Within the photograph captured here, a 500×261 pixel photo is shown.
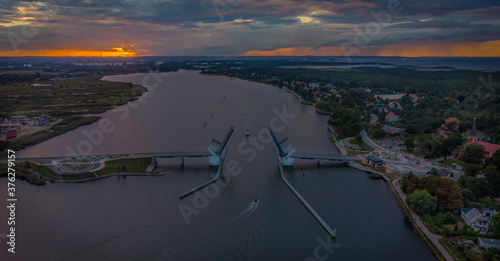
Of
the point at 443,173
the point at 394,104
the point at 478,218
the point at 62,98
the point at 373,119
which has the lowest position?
the point at 478,218

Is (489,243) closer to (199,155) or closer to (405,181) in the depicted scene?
(405,181)

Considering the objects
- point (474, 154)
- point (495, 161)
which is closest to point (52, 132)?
point (474, 154)

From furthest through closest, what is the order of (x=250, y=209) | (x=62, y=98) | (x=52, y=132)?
1. (x=62, y=98)
2. (x=52, y=132)
3. (x=250, y=209)

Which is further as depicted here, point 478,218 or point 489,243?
point 478,218

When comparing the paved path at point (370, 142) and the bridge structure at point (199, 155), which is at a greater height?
the paved path at point (370, 142)

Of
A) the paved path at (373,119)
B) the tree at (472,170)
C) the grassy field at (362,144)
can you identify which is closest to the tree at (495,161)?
the tree at (472,170)

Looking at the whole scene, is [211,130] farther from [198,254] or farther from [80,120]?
[198,254]

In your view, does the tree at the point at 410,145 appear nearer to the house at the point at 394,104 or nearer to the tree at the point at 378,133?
the tree at the point at 378,133

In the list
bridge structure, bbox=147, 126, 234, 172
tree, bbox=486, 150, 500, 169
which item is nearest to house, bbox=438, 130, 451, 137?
tree, bbox=486, 150, 500, 169
